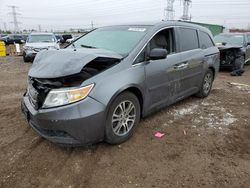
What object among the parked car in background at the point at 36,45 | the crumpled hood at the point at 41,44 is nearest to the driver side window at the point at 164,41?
the parked car in background at the point at 36,45

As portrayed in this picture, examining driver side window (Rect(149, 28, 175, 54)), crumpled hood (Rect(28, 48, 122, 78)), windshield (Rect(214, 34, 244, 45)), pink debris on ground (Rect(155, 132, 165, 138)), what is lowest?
pink debris on ground (Rect(155, 132, 165, 138))

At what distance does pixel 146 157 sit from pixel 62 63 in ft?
5.25

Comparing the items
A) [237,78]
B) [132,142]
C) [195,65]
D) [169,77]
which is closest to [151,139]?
[132,142]

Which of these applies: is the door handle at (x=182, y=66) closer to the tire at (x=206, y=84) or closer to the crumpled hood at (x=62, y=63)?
the tire at (x=206, y=84)

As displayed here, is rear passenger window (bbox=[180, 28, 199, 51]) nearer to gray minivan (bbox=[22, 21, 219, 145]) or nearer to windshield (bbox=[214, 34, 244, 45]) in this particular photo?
gray minivan (bbox=[22, 21, 219, 145])

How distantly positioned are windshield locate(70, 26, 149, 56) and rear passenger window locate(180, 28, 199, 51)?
38.3 inches

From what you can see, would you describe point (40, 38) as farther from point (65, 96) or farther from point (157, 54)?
point (65, 96)

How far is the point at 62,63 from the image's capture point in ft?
9.89

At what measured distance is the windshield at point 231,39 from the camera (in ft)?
34.7

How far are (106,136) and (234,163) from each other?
1.64 m

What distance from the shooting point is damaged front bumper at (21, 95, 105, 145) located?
2801 mm

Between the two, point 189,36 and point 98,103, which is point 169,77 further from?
point 98,103

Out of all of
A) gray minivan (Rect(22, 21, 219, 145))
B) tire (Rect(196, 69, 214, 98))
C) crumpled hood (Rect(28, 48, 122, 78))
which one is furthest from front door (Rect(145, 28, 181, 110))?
tire (Rect(196, 69, 214, 98))

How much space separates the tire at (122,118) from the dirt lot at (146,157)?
15cm
